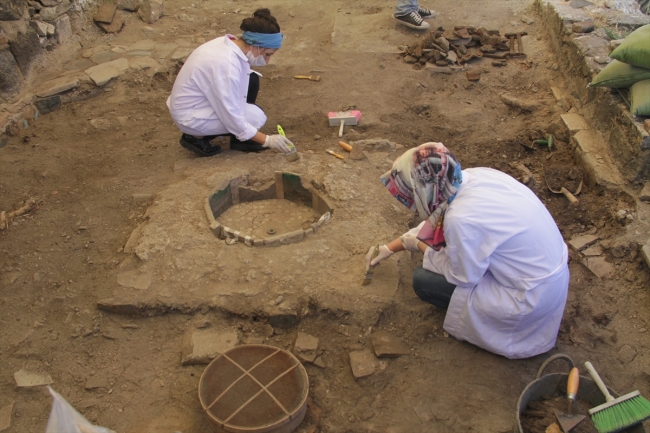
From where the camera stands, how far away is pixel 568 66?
19.3ft

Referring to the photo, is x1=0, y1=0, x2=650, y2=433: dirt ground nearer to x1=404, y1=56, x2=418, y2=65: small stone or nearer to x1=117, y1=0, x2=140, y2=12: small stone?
x1=404, y1=56, x2=418, y2=65: small stone

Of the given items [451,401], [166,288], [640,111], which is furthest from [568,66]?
[166,288]

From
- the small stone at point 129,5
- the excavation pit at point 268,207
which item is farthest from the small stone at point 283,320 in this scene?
the small stone at point 129,5

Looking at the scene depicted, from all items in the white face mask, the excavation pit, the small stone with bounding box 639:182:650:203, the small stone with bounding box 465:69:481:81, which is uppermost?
the white face mask

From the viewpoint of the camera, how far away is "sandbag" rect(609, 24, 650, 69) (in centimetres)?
417

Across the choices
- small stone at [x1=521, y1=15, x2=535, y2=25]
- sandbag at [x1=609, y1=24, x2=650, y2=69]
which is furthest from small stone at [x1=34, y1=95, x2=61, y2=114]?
small stone at [x1=521, y1=15, x2=535, y2=25]

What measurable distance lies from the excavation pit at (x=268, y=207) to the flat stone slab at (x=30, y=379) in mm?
1518

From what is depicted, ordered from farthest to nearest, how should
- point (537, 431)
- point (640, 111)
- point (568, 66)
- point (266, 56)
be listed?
point (568, 66) → point (266, 56) → point (640, 111) → point (537, 431)

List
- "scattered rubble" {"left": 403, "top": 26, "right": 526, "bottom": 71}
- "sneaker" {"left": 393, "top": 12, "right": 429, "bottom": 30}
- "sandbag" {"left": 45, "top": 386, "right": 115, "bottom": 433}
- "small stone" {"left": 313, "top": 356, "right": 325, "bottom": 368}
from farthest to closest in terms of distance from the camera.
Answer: "sneaker" {"left": 393, "top": 12, "right": 429, "bottom": 30}
"scattered rubble" {"left": 403, "top": 26, "right": 526, "bottom": 71}
"small stone" {"left": 313, "top": 356, "right": 325, "bottom": 368}
"sandbag" {"left": 45, "top": 386, "right": 115, "bottom": 433}

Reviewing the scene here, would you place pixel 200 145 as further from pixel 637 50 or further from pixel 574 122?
pixel 637 50

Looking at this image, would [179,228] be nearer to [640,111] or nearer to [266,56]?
[266,56]

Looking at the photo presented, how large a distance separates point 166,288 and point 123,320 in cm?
34

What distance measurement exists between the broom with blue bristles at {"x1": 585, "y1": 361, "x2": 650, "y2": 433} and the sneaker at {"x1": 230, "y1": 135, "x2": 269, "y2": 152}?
3.35m

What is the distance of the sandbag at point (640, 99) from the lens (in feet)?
13.4
